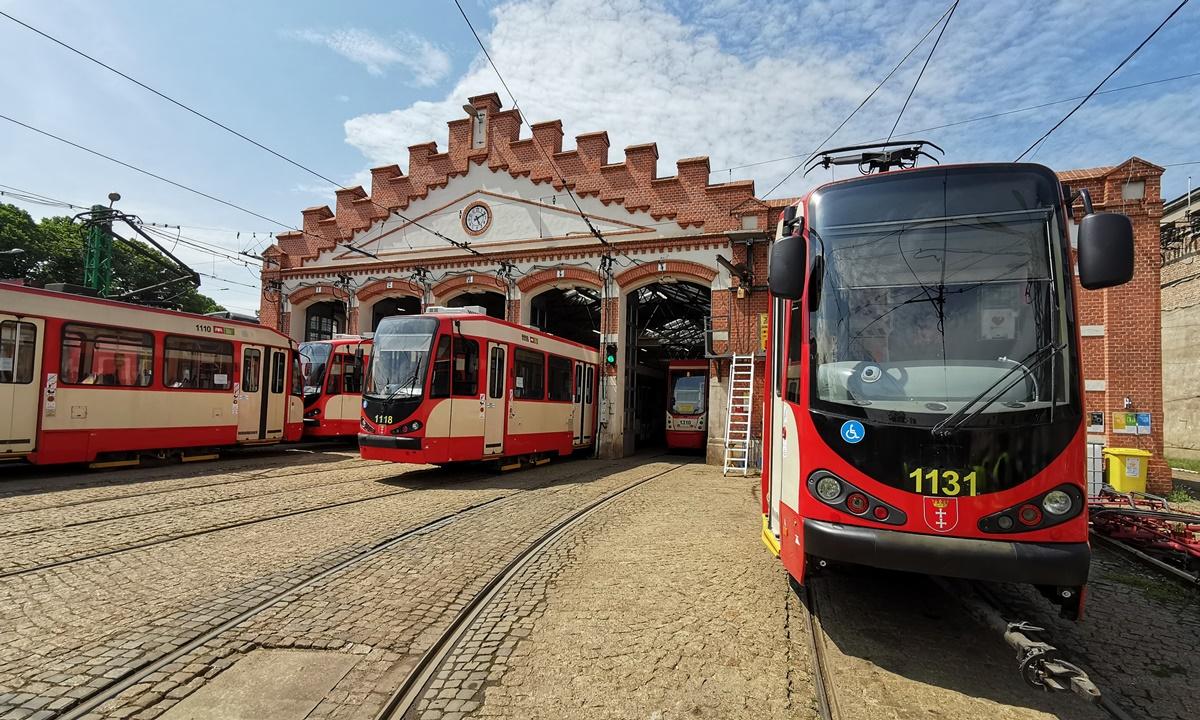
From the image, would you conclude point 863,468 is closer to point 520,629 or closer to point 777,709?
point 777,709

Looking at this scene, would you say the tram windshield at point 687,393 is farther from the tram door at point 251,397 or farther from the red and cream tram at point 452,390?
the tram door at point 251,397

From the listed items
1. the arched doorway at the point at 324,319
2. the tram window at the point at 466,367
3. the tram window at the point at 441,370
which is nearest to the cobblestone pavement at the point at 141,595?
the tram window at the point at 441,370

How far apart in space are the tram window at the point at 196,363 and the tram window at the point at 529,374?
21.0 feet

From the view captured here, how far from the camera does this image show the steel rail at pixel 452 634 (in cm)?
311

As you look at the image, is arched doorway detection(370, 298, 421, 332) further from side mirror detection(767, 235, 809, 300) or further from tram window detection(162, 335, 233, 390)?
side mirror detection(767, 235, 809, 300)

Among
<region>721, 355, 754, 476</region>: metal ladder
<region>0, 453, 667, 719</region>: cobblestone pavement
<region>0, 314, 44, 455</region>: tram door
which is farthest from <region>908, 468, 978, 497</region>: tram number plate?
<region>0, 314, 44, 455</region>: tram door

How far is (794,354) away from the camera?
4262 millimetres

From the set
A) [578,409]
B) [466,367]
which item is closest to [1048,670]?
[466,367]

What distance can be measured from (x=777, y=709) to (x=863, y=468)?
4.75 feet

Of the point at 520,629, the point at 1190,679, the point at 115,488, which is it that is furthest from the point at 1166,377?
the point at 115,488

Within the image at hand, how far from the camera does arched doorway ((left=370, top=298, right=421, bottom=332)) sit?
21.6m

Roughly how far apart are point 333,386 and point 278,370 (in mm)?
2501

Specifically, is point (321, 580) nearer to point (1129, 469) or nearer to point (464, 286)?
point (1129, 469)

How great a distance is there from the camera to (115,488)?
8.96m
